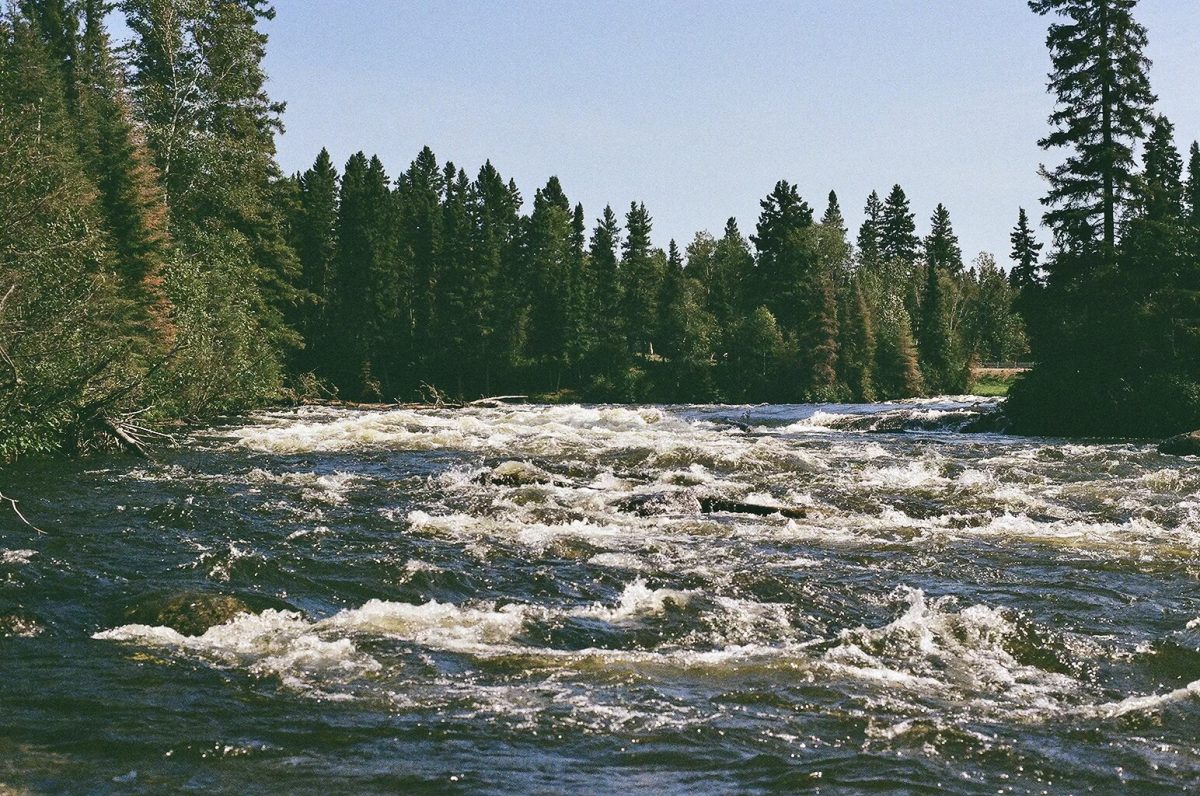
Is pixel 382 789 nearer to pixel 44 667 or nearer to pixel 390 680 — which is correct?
pixel 390 680

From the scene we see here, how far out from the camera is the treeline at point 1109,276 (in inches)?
1379

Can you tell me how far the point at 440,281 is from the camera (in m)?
Result: 86.7

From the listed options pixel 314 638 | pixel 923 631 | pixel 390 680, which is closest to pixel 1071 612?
pixel 923 631

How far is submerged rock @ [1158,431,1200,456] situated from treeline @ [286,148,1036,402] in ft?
151

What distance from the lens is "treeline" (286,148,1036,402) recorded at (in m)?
79.2

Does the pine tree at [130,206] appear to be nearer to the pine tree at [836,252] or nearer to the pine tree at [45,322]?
the pine tree at [45,322]

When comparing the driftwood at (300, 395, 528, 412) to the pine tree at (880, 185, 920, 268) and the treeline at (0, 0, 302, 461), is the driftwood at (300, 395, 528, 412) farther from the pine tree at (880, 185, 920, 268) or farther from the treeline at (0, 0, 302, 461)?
the pine tree at (880, 185, 920, 268)

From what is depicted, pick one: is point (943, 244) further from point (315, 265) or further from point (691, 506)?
point (691, 506)

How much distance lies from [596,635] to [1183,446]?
77.7 feet

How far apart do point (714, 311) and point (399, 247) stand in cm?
3231

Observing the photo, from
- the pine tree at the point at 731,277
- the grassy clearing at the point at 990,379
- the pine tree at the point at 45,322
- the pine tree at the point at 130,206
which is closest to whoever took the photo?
the pine tree at the point at 45,322

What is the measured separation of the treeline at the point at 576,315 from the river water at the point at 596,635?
57.2 metres

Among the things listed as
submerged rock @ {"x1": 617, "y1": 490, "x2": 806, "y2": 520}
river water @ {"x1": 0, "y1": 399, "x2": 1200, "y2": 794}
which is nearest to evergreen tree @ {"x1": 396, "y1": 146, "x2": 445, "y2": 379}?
river water @ {"x1": 0, "y1": 399, "x2": 1200, "y2": 794}

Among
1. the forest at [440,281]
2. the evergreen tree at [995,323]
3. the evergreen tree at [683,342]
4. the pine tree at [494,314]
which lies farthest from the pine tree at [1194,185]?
the pine tree at [494,314]
